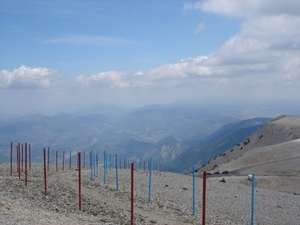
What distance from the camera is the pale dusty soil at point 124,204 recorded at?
14658mm

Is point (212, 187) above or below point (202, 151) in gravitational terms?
above

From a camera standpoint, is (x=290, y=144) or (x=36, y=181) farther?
(x=290, y=144)

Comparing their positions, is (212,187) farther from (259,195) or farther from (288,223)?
(288,223)

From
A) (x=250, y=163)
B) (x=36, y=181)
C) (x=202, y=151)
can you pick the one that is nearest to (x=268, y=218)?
(x=36, y=181)

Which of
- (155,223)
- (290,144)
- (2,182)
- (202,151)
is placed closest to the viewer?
(155,223)

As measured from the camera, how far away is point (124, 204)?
19.1 meters

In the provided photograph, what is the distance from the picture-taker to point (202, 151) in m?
194

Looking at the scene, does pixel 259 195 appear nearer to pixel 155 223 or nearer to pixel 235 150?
pixel 155 223

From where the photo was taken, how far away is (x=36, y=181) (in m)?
23.2

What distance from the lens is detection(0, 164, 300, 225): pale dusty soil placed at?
14.7m

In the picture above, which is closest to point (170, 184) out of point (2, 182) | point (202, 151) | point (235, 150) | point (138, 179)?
point (138, 179)

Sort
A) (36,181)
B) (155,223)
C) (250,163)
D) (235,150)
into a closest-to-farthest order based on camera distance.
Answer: (155,223)
(36,181)
(250,163)
(235,150)

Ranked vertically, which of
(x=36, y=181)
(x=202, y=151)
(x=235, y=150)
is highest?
(x=36, y=181)

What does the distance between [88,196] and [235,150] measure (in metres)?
63.8
